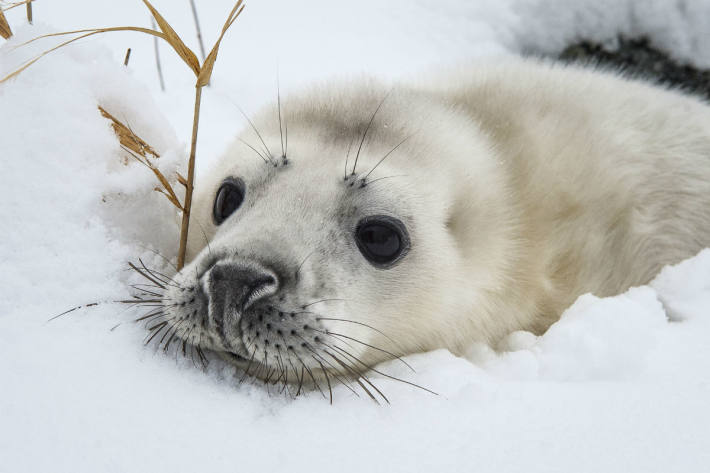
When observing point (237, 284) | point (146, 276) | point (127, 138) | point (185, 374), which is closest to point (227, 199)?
point (127, 138)

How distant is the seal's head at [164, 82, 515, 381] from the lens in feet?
4.83

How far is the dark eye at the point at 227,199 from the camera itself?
1887 mm

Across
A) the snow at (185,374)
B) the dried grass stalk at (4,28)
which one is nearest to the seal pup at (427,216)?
the snow at (185,374)

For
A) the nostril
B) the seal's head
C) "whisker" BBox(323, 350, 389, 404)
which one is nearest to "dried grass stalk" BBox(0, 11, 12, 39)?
the seal's head

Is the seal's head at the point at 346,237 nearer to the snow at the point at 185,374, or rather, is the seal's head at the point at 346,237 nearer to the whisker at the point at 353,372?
the whisker at the point at 353,372

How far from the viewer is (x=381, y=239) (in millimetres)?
1756

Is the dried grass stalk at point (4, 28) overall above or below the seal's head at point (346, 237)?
above

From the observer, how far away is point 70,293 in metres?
1.41

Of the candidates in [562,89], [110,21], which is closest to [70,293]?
[562,89]

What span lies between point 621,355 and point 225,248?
3.18 feet

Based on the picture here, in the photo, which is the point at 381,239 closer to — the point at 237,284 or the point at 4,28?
the point at 237,284

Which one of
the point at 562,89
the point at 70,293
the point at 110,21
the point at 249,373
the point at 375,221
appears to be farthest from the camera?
the point at 110,21

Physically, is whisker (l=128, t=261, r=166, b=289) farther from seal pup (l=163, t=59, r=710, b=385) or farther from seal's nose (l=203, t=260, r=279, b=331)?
seal's nose (l=203, t=260, r=279, b=331)

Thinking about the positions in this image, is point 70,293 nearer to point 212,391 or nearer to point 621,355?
point 212,391
